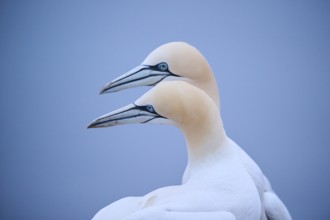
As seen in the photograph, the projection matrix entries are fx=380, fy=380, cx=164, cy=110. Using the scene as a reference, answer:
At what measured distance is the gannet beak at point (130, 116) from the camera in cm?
172

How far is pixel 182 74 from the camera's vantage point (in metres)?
2.05

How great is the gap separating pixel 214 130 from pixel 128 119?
40cm

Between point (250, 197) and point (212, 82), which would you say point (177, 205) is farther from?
point (212, 82)

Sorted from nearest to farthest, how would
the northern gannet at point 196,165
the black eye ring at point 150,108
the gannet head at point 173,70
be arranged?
the northern gannet at point 196,165
the black eye ring at point 150,108
the gannet head at point 173,70

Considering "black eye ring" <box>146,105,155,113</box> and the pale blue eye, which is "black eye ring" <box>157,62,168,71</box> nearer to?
the pale blue eye

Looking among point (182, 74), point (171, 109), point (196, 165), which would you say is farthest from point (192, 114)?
point (182, 74)

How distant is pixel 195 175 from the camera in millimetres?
1734

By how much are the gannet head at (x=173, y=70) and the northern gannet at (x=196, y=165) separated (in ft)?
1.15

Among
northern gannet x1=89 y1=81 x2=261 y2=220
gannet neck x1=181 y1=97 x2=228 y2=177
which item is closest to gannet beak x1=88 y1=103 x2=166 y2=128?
northern gannet x1=89 y1=81 x2=261 y2=220

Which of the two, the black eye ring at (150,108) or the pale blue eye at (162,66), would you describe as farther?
the pale blue eye at (162,66)

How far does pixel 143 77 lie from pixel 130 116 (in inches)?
15.5

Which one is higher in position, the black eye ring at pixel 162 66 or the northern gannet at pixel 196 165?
the black eye ring at pixel 162 66

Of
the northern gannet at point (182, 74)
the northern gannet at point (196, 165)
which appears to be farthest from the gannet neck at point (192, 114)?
the northern gannet at point (182, 74)

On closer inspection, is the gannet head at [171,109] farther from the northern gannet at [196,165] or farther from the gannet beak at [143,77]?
the gannet beak at [143,77]
